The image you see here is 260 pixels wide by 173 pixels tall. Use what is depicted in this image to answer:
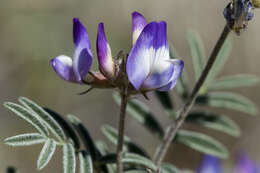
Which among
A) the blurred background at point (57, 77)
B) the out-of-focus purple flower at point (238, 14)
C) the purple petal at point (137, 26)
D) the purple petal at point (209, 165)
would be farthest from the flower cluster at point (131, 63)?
the blurred background at point (57, 77)

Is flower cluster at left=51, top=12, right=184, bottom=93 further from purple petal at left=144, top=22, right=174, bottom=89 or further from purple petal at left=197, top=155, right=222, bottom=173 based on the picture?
purple petal at left=197, top=155, right=222, bottom=173

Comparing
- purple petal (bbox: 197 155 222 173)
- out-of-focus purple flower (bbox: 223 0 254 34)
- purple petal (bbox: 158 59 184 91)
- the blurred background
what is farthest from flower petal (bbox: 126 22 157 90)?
the blurred background

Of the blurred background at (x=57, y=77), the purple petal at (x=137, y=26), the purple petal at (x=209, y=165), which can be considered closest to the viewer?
the purple petal at (x=137, y=26)

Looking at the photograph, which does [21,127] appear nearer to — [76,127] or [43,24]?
[43,24]

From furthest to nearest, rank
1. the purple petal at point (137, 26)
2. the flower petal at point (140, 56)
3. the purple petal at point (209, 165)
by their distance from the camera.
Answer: the purple petal at point (209, 165) < the purple petal at point (137, 26) < the flower petal at point (140, 56)

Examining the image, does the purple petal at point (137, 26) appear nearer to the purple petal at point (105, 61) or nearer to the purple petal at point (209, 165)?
the purple petal at point (105, 61)

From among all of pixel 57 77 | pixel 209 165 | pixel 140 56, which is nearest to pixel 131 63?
pixel 140 56
